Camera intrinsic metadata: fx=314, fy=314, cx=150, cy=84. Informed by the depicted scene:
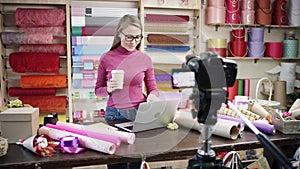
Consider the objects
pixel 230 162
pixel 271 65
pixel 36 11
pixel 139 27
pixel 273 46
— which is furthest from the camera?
pixel 271 65

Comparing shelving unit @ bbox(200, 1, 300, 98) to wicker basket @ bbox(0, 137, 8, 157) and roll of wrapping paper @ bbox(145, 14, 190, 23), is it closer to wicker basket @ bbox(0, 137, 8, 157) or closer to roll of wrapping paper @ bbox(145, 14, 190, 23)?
roll of wrapping paper @ bbox(145, 14, 190, 23)

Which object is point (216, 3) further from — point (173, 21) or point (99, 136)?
point (99, 136)

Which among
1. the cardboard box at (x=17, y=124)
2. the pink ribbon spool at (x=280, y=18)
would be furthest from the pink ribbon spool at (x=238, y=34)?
the cardboard box at (x=17, y=124)

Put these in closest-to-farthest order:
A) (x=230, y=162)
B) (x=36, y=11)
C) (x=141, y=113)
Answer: (x=230, y=162) < (x=141, y=113) < (x=36, y=11)

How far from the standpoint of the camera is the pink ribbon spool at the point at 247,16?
10.6 ft

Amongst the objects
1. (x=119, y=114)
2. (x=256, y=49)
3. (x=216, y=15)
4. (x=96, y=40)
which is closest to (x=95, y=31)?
(x=96, y=40)

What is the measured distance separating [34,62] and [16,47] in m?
0.31

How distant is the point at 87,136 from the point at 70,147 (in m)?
0.10

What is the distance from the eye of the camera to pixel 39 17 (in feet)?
9.35

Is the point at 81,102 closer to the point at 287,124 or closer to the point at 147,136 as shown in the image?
the point at 147,136

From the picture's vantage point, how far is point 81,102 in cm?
303

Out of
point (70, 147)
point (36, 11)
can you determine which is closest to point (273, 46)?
point (36, 11)

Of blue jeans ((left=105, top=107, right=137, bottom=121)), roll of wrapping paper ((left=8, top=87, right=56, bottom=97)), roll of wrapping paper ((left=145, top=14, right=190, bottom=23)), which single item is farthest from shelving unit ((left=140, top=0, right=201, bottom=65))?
blue jeans ((left=105, top=107, right=137, bottom=121))

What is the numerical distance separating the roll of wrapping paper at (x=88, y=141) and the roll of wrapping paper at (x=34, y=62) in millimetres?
1543
